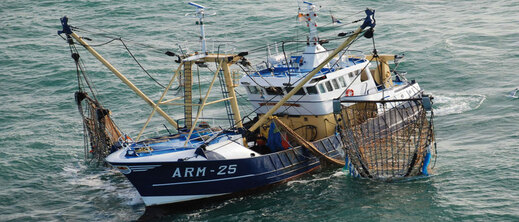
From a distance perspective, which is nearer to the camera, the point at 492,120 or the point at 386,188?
the point at 386,188

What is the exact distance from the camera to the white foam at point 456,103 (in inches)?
1450

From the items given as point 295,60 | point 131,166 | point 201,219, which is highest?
point 295,60

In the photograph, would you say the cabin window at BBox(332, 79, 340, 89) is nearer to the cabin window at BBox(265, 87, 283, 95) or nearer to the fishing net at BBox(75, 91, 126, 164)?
the cabin window at BBox(265, 87, 283, 95)

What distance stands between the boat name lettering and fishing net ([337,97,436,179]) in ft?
17.2

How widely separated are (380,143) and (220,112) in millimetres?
14375

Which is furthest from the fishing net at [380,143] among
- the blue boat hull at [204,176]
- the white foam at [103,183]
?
the white foam at [103,183]

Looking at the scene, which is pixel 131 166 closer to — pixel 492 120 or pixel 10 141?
pixel 10 141

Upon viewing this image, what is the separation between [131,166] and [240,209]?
4841mm

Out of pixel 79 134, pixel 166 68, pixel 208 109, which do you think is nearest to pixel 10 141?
pixel 79 134

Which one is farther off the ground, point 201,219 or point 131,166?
point 131,166

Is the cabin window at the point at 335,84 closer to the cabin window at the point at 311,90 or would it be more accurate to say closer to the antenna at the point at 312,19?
the cabin window at the point at 311,90

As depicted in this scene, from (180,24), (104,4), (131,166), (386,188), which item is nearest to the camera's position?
(131,166)

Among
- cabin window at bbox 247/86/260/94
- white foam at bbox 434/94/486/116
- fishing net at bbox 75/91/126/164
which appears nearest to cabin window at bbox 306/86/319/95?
cabin window at bbox 247/86/260/94

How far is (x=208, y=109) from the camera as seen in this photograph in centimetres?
4050
